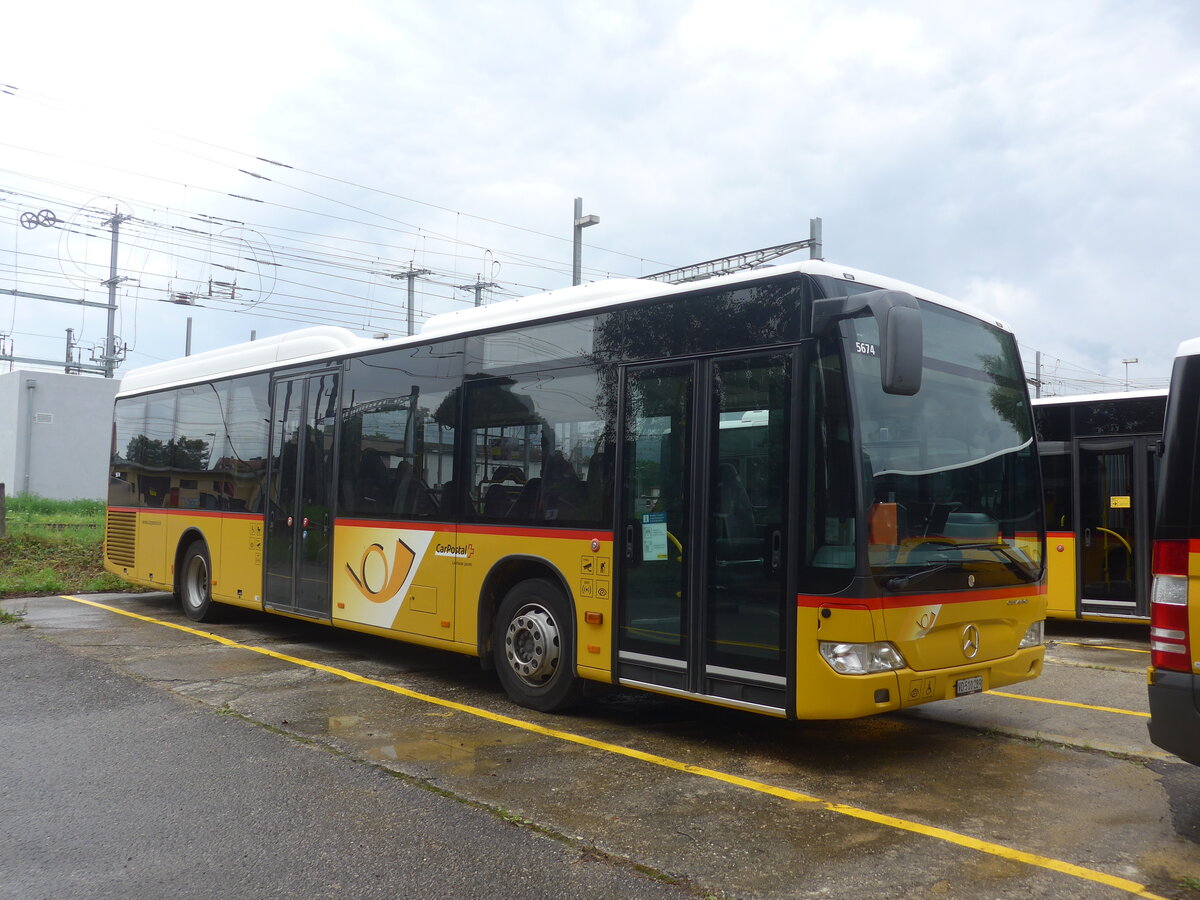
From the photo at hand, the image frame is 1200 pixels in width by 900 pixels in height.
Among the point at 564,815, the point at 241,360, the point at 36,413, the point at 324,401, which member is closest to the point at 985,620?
the point at 564,815

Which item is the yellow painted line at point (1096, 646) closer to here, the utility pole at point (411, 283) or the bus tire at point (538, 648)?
the bus tire at point (538, 648)

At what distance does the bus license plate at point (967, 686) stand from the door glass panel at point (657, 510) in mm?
1622

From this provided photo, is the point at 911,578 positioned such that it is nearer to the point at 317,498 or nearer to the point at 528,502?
the point at 528,502

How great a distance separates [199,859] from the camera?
441 cm

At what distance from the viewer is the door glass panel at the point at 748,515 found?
5742 millimetres

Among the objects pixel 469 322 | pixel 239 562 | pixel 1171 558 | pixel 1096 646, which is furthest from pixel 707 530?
pixel 1096 646

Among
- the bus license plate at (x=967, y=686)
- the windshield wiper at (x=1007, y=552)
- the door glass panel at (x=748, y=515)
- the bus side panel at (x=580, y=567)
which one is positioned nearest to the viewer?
the door glass panel at (x=748, y=515)

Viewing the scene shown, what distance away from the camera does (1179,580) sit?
178 inches

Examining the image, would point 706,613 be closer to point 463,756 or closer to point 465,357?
point 463,756

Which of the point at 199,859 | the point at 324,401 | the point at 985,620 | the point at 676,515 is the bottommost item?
the point at 199,859

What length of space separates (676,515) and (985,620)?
1.98m

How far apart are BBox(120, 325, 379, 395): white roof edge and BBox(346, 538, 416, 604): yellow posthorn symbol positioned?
2.02 metres

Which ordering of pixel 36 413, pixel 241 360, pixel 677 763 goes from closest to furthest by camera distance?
pixel 677 763 → pixel 241 360 → pixel 36 413

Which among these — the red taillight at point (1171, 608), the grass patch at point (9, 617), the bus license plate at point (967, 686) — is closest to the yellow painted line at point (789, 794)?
the red taillight at point (1171, 608)
